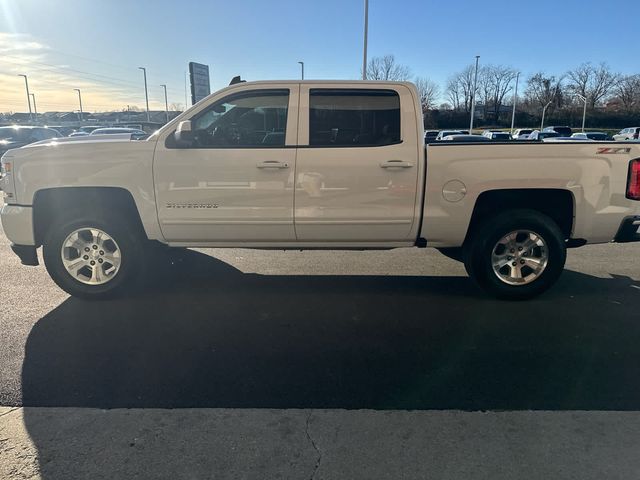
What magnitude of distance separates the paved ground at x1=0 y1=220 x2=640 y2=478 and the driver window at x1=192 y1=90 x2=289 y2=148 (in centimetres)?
160

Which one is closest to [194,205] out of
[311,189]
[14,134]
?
[311,189]

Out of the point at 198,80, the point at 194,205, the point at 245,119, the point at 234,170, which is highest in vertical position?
the point at 198,80

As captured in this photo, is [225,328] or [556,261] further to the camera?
[556,261]

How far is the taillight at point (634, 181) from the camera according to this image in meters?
4.55

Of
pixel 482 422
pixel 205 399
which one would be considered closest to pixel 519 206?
pixel 482 422

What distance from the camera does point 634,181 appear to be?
15.0 ft

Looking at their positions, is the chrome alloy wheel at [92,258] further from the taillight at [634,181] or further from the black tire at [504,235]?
the taillight at [634,181]

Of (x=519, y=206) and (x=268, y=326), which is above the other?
(x=519, y=206)

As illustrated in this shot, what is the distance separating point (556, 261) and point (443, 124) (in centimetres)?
6865

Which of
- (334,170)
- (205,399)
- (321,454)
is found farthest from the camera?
(334,170)

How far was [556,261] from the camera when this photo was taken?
467 cm

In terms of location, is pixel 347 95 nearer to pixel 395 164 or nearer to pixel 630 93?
pixel 395 164

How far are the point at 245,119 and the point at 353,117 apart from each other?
3.42 ft

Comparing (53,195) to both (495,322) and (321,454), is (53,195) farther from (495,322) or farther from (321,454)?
(495,322)
